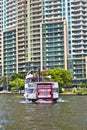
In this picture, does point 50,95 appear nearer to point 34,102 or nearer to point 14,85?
point 34,102

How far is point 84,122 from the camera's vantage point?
45.2 meters

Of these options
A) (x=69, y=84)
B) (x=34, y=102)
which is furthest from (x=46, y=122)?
(x=69, y=84)

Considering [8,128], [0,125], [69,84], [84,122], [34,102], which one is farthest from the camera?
[69,84]

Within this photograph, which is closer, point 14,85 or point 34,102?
point 34,102

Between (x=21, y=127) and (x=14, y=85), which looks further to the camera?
(x=14, y=85)

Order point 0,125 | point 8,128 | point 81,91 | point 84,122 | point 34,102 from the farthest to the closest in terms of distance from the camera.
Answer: point 81,91
point 34,102
point 84,122
point 0,125
point 8,128

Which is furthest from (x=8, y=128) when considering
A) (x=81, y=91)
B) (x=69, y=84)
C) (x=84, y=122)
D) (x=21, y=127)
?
(x=69, y=84)

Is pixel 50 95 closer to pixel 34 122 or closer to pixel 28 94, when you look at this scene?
pixel 28 94

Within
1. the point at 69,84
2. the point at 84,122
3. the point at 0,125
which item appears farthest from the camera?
the point at 69,84

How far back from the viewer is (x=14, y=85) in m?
195

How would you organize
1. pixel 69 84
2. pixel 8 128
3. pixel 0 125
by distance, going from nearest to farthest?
pixel 8 128, pixel 0 125, pixel 69 84

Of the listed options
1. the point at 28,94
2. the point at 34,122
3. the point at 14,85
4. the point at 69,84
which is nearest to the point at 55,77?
the point at 69,84

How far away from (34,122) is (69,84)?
13960cm

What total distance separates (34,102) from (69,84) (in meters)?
95.5
